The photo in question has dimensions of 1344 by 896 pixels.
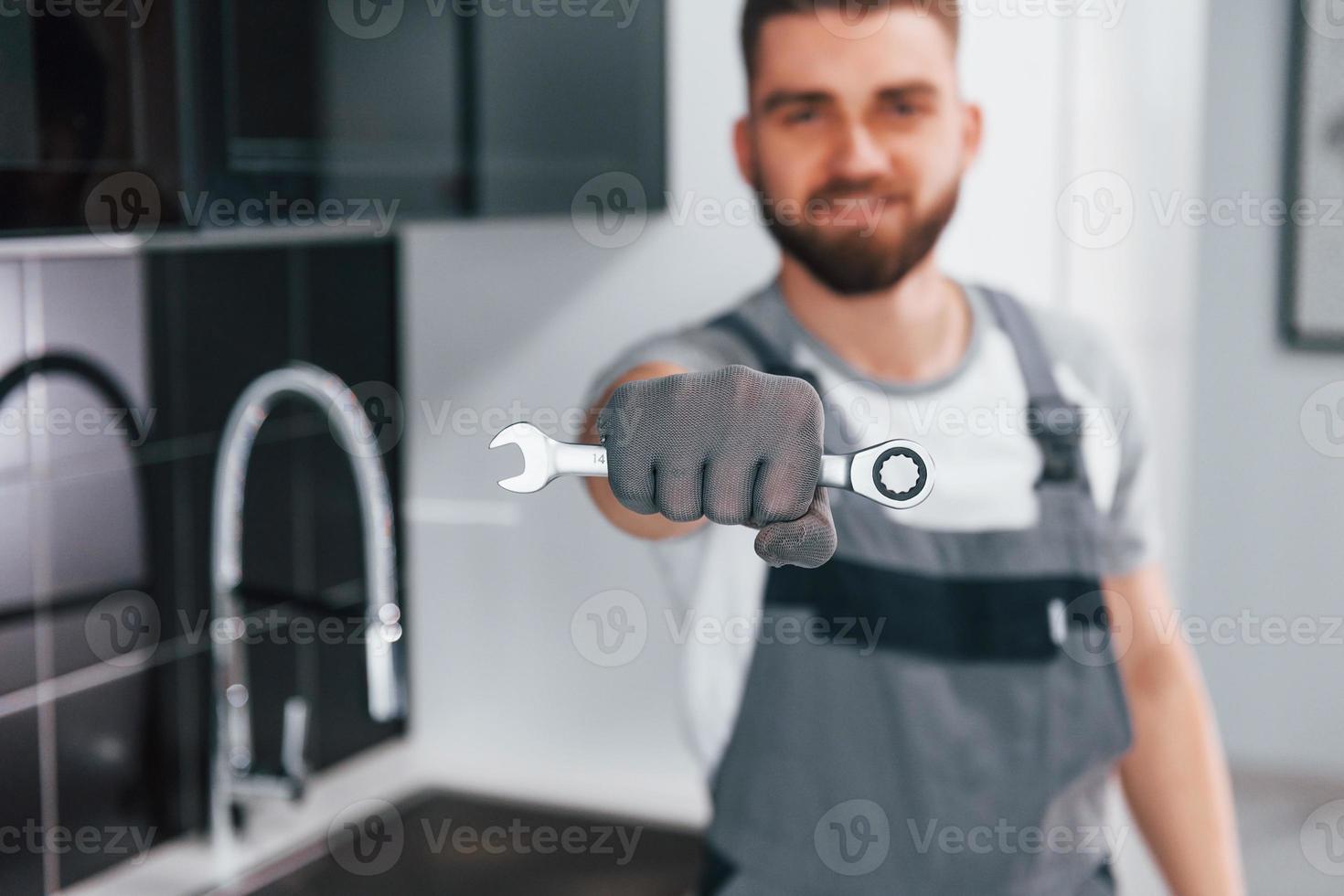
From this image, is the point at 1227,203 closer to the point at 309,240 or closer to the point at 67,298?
the point at 309,240

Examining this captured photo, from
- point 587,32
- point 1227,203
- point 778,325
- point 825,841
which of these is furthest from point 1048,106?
point 1227,203

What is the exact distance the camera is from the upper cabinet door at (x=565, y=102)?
130 centimetres

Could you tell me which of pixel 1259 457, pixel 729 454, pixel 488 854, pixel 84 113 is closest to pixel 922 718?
pixel 488 854

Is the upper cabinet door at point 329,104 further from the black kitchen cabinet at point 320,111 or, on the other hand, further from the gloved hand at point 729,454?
the gloved hand at point 729,454

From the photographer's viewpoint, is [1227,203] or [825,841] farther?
[1227,203]

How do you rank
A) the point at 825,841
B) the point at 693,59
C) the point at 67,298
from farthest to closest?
the point at 693,59
the point at 825,841
the point at 67,298

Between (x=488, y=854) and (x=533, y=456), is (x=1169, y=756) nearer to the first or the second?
(x=488, y=854)

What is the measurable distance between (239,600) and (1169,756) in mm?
937

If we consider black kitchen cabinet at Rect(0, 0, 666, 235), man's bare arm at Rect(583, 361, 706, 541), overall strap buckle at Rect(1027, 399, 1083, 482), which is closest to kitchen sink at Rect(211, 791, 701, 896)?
man's bare arm at Rect(583, 361, 706, 541)

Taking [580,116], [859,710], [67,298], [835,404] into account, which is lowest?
[859,710]

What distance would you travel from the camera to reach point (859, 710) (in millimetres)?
1317

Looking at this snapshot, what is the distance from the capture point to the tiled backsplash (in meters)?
1.19

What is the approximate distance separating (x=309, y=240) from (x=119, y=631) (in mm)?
458

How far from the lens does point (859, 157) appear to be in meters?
1.32
